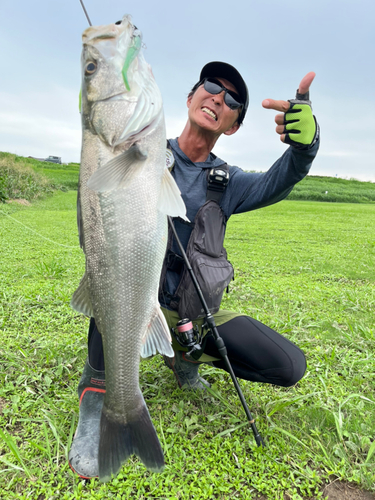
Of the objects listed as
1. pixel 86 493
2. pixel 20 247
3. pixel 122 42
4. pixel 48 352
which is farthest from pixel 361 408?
pixel 20 247

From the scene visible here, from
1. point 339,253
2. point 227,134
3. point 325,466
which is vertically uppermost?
point 227,134

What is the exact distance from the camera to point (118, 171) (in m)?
1.77

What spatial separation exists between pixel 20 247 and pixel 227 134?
6.24 meters

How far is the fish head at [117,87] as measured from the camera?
183cm

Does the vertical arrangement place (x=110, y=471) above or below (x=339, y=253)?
below

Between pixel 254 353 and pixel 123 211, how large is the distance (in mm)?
1609

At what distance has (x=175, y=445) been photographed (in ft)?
8.03

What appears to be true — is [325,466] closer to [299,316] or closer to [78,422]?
[78,422]

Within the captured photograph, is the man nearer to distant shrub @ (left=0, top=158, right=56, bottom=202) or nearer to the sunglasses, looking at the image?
the sunglasses

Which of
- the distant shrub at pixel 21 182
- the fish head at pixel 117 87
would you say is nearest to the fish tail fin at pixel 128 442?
the fish head at pixel 117 87

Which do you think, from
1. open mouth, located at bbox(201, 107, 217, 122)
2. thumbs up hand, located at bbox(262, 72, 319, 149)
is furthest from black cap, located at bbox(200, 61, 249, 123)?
thumbs up hand, located at bbox(262, 72, 319, 149)

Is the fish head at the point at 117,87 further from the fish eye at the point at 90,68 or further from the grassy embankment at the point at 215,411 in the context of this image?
the grassy embankment at the point at 215,411

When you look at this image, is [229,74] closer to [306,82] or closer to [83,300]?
[306,82]

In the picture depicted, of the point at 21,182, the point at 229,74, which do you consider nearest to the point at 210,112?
the point at 229,74
